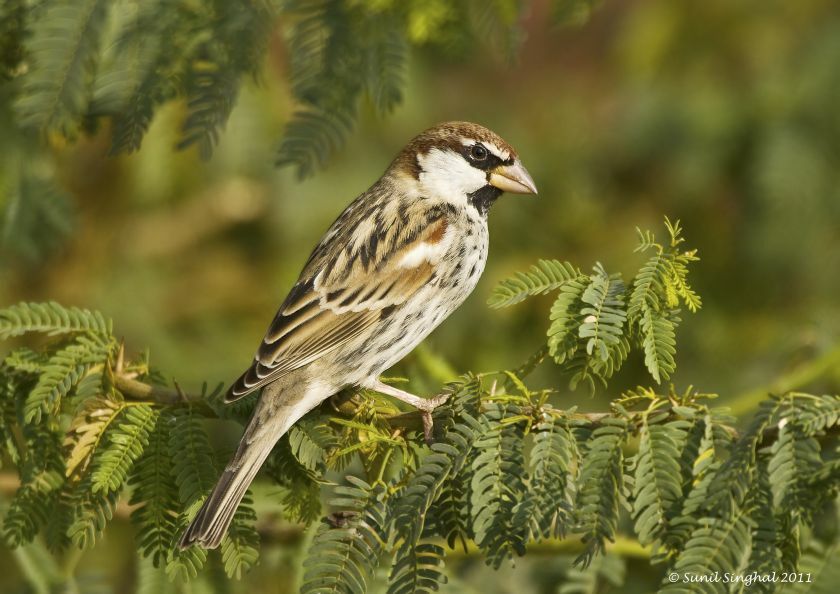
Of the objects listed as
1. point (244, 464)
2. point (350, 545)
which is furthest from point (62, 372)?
point (350, 545)

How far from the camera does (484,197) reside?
4262 millimetres

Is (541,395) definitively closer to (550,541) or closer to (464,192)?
(550,541)

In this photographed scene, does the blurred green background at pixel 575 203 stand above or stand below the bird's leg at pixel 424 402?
above

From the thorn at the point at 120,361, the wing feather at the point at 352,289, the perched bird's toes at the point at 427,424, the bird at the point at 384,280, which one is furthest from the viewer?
the wing feather at the point at 352,289

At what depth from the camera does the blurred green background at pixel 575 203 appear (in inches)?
218

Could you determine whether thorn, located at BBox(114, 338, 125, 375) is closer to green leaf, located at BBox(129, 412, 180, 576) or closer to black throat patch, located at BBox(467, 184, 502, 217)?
green leaf, located at BBox(129, 412, 180, 576)

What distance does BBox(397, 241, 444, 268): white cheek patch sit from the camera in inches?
153

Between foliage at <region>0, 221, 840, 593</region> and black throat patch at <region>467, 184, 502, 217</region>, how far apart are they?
45.4 inches

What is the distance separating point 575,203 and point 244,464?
3310 mm

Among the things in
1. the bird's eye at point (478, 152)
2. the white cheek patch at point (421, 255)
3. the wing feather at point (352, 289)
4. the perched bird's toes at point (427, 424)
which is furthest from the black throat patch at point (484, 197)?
the perched bird's toes at point (427, 424)

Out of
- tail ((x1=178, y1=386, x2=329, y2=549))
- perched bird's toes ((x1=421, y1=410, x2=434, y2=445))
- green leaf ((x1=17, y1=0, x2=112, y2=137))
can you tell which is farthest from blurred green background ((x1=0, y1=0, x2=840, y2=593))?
perched bird's toes ((x1=421, y1=410, x2=434, y2=445))

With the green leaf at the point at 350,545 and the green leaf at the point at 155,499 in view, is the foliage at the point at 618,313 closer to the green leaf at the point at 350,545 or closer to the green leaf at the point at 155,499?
the green leaf at the point at 350,545

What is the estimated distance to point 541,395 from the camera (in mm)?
2793

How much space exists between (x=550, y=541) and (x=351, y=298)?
1098mm
